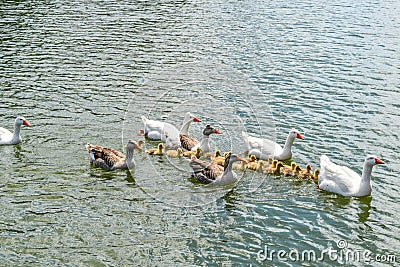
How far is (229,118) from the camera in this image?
18.1 m

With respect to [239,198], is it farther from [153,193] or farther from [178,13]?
[178,13]

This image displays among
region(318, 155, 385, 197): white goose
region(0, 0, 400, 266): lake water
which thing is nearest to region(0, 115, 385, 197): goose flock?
region(318, 155, 385, 197): white goose

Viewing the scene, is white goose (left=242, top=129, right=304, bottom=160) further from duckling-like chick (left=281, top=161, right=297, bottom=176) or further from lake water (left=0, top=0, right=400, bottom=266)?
duckling-like chick (left=281, top=161, right=297, bottom=176)

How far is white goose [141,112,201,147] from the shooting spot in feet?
52.9

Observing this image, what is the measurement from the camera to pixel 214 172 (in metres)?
14.3

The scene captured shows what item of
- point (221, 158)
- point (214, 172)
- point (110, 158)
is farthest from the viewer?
point (221, 158)

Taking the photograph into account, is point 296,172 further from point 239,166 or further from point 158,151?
point 158,151

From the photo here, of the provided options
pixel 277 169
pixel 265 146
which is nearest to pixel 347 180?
pixel 277 169

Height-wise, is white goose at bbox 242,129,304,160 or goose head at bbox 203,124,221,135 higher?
goose head at bbox 203,124,221,135

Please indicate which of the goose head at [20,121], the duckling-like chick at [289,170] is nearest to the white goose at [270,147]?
the duckling-like chick at [289,170]

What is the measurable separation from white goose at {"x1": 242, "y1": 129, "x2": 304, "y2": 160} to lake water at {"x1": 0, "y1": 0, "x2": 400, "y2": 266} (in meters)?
0.48

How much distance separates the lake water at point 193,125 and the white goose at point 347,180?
18 centimetres

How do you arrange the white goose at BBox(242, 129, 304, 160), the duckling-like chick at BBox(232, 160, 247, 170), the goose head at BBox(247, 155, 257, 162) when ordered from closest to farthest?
the duckling-like chick at BBox(232, 160, 247, 170), the goose head at BBox(247, 155, 257, 162), the white goose at BBox(242, 129, 304, 160)

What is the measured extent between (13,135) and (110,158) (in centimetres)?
324
